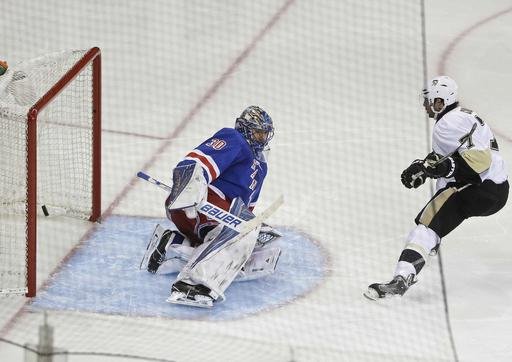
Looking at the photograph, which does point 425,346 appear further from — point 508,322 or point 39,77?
point 39,77

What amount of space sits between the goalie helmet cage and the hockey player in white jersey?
1252 mm

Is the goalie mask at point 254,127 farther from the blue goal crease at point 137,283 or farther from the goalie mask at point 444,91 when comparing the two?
the goalie mask at point 444,91

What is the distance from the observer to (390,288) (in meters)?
5.54

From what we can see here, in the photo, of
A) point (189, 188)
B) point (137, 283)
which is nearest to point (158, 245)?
point (137, 283)

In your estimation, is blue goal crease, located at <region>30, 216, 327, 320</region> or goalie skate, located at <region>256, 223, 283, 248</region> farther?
goalie skate, located at <region>256, 223, 283, 248</region>

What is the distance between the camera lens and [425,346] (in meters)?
→ 5.25

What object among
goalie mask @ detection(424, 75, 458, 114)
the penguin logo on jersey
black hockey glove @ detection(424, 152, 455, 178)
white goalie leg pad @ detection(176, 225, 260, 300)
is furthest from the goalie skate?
goalie mask @ detection(424, 75, 458, 114)

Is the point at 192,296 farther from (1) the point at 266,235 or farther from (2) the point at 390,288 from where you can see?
(2) the point at 390,288

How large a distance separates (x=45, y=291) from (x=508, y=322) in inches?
66.7

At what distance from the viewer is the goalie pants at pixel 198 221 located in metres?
5.55

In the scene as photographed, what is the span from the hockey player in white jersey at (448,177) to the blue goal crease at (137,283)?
0.34m

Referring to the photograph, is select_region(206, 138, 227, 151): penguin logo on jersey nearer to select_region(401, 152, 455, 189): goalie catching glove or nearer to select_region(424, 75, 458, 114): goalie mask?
select_region(401, 152, 455, 189): goalie catching glove

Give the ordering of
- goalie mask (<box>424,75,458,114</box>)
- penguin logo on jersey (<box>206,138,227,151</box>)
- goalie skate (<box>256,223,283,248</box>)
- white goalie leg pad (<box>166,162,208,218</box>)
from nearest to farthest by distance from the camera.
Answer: white goalie leg pad (<box>166,162,208,218</box>) < penguin logo on jersey (<box>206,138,227,151</box>) < goalie mask (<box>424,75,458,114</box>) < goalie skate (<box>256,223,283,248</box>)

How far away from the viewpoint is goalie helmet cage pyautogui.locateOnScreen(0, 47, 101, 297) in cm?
539
